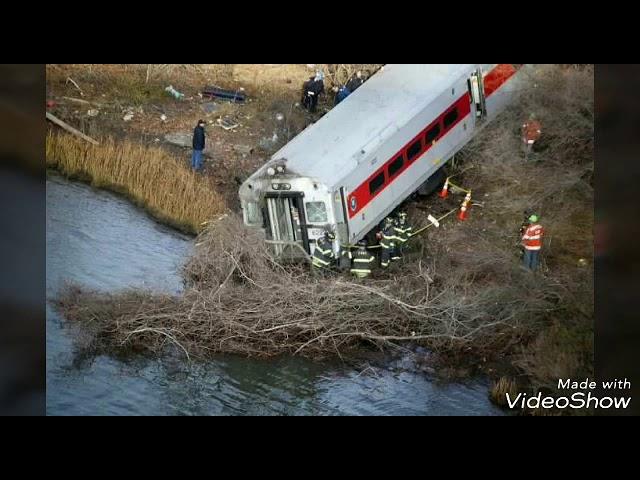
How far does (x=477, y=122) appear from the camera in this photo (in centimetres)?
2080

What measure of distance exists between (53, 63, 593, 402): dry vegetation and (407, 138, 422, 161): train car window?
64.7 inches

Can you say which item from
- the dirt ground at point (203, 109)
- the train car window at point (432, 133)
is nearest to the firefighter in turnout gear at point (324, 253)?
the dirt ground at point (203, 109)

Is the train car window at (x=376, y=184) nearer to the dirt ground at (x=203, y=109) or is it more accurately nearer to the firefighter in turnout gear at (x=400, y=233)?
the firefighter in turnout gear at (x=400, y=233)

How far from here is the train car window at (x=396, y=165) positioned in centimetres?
1953

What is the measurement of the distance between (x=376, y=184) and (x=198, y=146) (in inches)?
108

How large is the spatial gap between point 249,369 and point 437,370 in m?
2.52

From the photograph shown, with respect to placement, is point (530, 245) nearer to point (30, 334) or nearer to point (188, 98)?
point (188, 98)

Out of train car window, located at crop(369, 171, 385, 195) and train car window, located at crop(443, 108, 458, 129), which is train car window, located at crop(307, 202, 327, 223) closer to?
train car window, located at crop(369, 171, 385, 195)

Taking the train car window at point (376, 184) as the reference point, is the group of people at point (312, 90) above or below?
above

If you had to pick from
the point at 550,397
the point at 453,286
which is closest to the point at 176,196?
the point at 453,286

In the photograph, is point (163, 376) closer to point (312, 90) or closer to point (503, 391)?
point (503, 391)

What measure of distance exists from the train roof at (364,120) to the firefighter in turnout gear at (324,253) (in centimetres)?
78

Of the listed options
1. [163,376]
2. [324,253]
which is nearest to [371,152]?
[324,253]

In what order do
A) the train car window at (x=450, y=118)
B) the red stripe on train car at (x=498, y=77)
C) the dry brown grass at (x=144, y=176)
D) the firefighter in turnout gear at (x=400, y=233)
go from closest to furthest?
the firefighter in turnout gear at (x=400, y=233)
the dry brown grass at (x=144, y=176)
the train car window at (x=450, y=118)
the red stripe on train car at (x=498, y=77)
